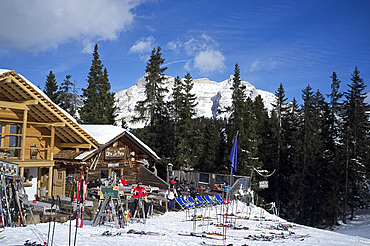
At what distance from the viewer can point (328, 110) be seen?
39.5 metres

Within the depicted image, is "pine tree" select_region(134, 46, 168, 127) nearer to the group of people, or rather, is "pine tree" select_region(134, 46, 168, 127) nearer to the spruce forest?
the spruce forest

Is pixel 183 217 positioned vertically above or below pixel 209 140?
below

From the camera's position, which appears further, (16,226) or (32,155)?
(32,155)

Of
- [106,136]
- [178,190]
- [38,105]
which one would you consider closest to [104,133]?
[106,136]

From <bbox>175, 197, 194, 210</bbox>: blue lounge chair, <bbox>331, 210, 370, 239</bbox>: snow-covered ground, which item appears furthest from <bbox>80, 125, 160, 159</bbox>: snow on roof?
<bbox>331, 210, 370, 239</bbox>: snow-covered ground

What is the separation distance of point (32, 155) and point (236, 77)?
24189mm

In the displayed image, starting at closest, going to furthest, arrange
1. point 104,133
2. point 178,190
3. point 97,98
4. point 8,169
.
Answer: point 8,169, point 104,133, point 178,190, point 97,98

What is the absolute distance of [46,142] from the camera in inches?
709

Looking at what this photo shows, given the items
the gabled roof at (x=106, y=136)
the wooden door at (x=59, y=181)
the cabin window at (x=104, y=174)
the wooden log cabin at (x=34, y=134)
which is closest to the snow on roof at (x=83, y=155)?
the gabled roof at (x=106, y=136)

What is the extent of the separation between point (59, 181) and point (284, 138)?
2933cm

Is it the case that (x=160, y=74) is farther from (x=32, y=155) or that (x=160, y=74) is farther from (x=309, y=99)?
(x=32, y=155)

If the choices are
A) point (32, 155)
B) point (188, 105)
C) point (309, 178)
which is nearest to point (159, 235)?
point (32, 155)

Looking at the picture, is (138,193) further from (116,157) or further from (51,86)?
(51,86)

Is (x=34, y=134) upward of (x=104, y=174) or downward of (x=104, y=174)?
upward
